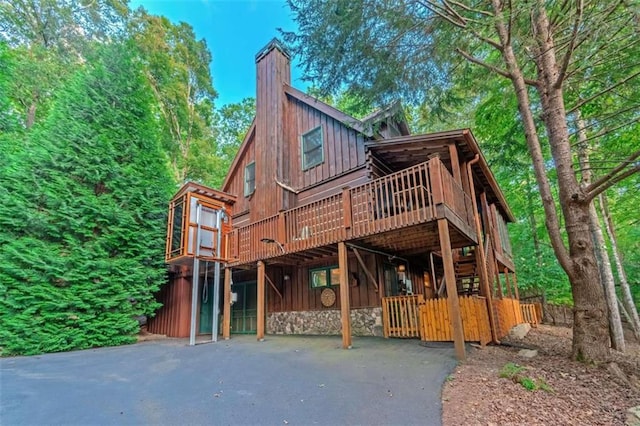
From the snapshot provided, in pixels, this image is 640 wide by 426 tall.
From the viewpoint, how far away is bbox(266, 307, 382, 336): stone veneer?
870 cm

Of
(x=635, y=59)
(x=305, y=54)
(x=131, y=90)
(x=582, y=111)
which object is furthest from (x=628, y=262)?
(x=131, y=90)

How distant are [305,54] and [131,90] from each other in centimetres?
738

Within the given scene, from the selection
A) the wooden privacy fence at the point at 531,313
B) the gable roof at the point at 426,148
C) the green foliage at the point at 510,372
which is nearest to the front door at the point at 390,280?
the gable roof at the point at 426,148

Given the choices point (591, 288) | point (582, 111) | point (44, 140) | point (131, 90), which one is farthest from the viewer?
point (131, 90)

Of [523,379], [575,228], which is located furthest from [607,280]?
[523,379]

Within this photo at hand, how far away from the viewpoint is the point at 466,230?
24.6ft

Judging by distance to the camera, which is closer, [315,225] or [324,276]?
[315,225]

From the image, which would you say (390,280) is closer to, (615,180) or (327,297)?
(327,297)

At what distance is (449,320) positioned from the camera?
6984 millimetres

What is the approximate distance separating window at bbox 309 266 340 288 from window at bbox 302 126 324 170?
373 cm

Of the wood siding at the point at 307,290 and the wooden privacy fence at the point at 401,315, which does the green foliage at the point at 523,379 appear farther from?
the wood siding at the point at 307,290

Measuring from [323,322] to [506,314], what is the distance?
18.4 feet

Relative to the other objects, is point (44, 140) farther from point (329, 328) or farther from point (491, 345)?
point (491, 345)

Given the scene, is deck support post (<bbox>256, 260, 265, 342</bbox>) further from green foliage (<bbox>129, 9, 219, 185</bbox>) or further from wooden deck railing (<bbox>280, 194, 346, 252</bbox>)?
green foliage (<bbox>129, 9, 219, 185</bbox>)
